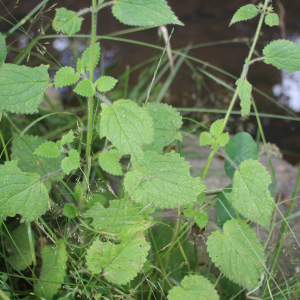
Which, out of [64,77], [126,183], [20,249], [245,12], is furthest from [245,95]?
[20,249]

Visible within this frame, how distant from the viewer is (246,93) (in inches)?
42.1

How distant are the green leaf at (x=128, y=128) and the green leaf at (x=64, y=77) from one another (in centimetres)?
15

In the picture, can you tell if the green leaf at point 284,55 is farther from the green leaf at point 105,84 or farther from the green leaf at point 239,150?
the green leaf at point 105,84

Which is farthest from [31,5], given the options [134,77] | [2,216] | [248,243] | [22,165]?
[248,243]

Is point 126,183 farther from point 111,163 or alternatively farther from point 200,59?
point 200,59

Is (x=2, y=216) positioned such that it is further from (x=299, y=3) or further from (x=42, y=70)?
(x=299, y=3)

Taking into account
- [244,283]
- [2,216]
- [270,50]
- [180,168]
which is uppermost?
[270,50]

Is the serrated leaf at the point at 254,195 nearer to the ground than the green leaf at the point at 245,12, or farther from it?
nearer to the ground

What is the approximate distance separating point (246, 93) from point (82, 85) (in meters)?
0.59

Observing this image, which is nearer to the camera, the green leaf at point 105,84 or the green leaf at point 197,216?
the green leaf at point 105,84

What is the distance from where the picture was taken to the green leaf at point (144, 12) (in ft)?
2.96

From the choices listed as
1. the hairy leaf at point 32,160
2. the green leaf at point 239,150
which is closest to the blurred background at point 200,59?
the green leaf at point 239,150

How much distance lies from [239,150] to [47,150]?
85 cm

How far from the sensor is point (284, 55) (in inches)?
43.4
